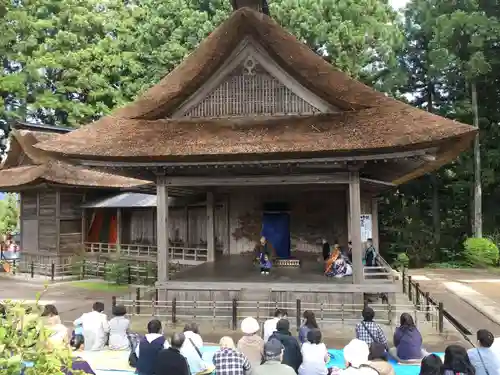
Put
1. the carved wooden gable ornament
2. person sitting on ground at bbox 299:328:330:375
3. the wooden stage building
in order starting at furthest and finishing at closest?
1. the carved wooden gable ornament
2. the wooden stage building
3. person sitting on ground at bbox 299:328:330:375

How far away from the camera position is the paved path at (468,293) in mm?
13408

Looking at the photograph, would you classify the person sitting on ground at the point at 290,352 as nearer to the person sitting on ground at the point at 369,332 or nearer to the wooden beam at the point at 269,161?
the person sitting on ground at the point at 369,332

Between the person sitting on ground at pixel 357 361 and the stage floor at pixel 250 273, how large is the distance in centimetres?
630

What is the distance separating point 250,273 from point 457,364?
857cm

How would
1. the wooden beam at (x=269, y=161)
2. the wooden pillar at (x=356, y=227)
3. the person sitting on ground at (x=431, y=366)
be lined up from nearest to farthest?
1. the person sitting on ground at (x=431, y=366)
2. the wooden beam at (x=269, y=161)
3. the wooden pillar at (x=356, y=227)

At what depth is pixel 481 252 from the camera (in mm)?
25656

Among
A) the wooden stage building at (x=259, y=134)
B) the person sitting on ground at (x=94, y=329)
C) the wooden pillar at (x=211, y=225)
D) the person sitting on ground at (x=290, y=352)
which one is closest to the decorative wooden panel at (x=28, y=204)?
the wooden pillar at (x=211, y=225)

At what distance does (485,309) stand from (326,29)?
59.3 feet

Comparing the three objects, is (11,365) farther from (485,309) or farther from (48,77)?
(48,77)

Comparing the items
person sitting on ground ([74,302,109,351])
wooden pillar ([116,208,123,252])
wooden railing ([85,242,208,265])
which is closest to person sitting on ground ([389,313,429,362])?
person sitting on ground ([74,302,109,351])

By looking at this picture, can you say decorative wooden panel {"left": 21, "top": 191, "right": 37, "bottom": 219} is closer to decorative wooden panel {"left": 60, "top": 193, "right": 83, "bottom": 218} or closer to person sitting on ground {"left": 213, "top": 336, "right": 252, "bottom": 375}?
decorative wooden panel {"left": 60, "top": 193, "right": 83, "bottom": 218}

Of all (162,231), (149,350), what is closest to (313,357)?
(149,350)

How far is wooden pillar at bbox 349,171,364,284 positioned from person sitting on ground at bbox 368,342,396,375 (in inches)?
220

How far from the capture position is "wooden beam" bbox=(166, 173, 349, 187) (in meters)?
12.2
